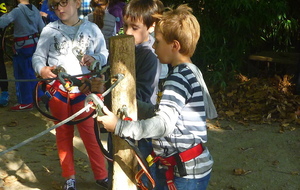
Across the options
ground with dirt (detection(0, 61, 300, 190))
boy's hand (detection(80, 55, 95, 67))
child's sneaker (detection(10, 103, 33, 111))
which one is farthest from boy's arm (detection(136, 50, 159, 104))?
child's sneaker (detection(10, 103, 33, 111))

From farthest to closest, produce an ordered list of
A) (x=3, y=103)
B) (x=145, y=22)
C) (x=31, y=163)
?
(x=3, y=103) < (x=31, y=163) < (x=145, y=22)

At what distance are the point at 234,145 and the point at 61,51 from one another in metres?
2.31

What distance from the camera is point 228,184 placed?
13.3ft

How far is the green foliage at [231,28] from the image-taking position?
6.52 meters

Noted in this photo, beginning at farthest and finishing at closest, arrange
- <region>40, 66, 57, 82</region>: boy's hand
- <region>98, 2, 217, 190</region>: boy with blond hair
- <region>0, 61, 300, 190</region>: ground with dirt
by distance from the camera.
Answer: <region>0, 61, 300, 190</region>: ground with dirt
<region>40, 66, 57, 82</region>: boy's hand
<region>98, 2, 217, 190</region>: boy with blond hair

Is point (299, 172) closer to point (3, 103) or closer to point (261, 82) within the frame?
point (261, 82)

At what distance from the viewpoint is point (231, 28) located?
6.71m

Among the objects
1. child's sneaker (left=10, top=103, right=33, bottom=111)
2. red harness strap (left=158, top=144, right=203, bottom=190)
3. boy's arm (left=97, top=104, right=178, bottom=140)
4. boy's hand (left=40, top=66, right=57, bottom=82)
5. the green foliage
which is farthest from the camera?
the green foliage

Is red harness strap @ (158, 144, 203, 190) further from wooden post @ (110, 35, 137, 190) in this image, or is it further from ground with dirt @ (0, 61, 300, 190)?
ground with dirt @ (0, 61, 300, 190)

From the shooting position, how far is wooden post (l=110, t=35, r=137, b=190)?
228 cm

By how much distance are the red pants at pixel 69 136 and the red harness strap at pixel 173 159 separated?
120 cm

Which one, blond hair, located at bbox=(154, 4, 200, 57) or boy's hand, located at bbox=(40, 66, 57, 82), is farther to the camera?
boy's hand, located at bbox=(40, 66, 57, 82)

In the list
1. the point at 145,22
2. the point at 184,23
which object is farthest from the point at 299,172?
the point at 184,23

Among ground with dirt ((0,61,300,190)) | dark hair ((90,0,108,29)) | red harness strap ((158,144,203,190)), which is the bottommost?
ground with dirt ((0,61,300,190))
